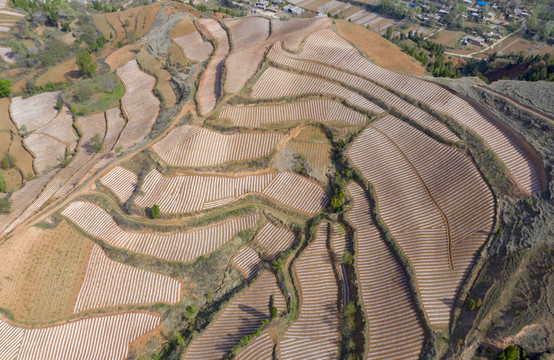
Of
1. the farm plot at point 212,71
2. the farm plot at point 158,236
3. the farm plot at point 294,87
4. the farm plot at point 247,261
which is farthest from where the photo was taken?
the farm plot at point 212,71

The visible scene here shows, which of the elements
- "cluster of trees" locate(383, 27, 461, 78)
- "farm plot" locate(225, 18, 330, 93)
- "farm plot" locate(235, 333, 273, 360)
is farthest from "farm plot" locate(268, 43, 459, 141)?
"farm plot" locate(235, 333, 273, 360)

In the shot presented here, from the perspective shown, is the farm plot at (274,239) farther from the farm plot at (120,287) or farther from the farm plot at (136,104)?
the farm plot at (136,104)

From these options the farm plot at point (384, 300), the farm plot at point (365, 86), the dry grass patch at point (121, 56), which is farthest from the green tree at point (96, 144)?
the farm plot at point (384, 300)

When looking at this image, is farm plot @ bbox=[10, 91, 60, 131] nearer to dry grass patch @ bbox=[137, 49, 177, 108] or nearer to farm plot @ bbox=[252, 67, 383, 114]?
dry grass patch @ bbox=[137, 49, 177, 108]

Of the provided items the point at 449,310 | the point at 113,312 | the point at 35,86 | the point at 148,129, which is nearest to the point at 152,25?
the point at 35,86

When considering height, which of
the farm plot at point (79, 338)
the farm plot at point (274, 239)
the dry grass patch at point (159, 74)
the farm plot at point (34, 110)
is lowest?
the farm plot at point (34, 110)

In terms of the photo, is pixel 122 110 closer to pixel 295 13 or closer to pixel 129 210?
pixel 129 210
